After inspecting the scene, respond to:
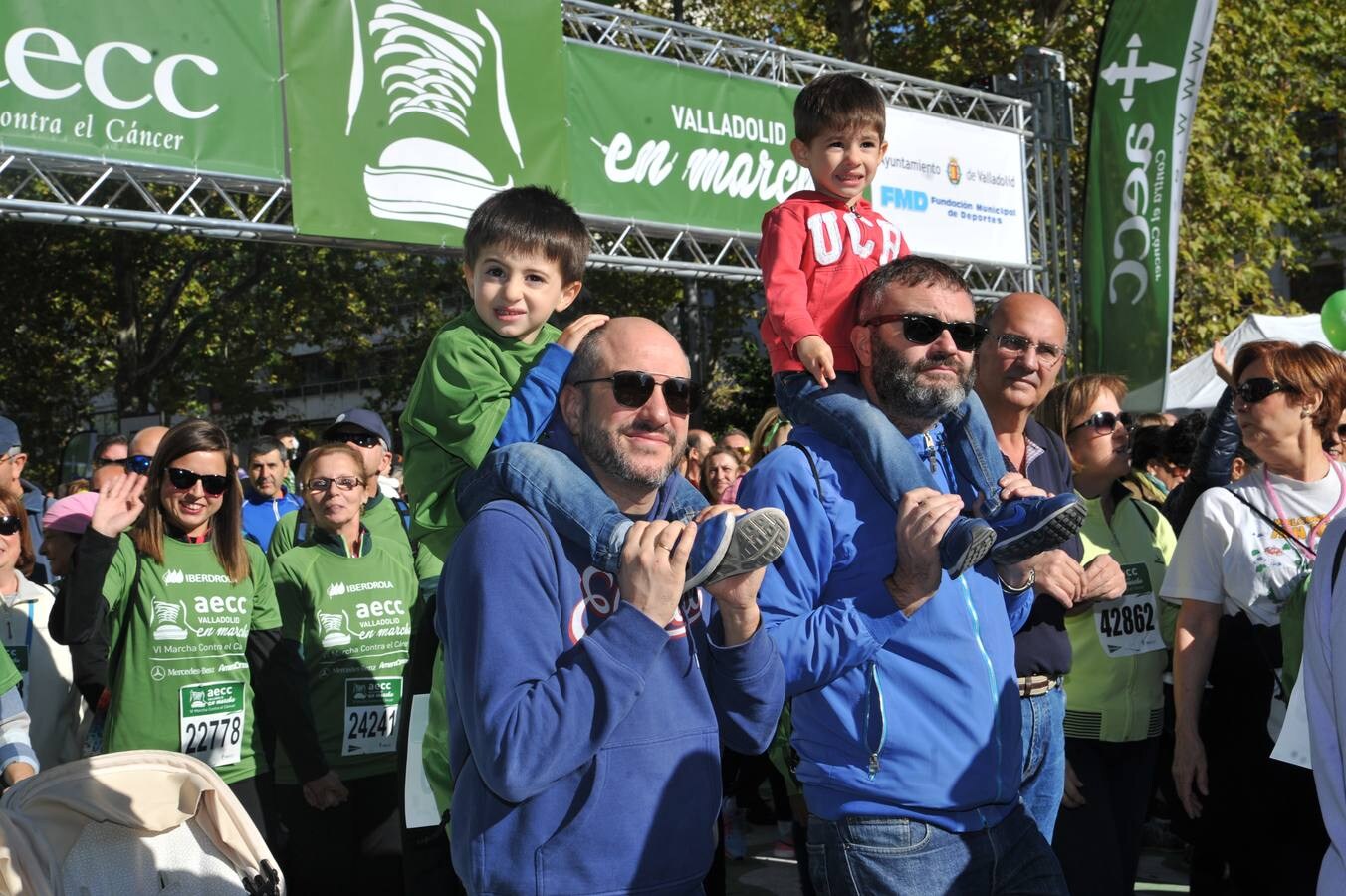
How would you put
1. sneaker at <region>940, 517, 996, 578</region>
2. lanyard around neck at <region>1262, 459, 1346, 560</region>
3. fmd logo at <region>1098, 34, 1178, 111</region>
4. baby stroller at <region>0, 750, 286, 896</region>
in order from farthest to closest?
fmd logo at <region>1098, 34, 1178, 111</region> → lanyard around neck at <region>1262, 459, 1346, 560</region> → baby stroller at <region>0, 750, 286, 896</region> → sneaker at <region>940, 517, 996, 578</region>

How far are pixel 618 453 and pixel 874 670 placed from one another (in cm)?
71

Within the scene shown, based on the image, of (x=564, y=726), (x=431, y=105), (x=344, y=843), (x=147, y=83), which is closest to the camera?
(x=564, y=726)

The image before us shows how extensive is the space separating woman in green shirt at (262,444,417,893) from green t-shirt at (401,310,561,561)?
226 centimetres

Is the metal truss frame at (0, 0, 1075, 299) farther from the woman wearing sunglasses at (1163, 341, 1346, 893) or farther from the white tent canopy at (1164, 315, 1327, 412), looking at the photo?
the woman wearing sunglasses at (1163, 341, 1346, 893)

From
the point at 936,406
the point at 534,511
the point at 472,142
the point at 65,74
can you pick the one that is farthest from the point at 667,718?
the point at 472,142

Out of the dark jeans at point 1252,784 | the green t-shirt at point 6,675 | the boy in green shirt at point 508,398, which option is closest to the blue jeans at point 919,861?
the boy in green shirt at point 508,398

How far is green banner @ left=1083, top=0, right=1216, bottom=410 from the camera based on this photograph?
1125 cm

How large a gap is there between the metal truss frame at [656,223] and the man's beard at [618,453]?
546 centimetres

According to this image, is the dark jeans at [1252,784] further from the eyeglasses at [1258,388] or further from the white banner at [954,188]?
the white banner at [954,188]

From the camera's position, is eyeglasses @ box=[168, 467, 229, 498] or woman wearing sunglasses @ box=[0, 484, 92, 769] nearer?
eyeglasses @ box=[168, 467, 229, 498]

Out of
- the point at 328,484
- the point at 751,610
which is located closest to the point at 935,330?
the point at 751,610

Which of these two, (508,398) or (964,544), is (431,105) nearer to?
(508,398)

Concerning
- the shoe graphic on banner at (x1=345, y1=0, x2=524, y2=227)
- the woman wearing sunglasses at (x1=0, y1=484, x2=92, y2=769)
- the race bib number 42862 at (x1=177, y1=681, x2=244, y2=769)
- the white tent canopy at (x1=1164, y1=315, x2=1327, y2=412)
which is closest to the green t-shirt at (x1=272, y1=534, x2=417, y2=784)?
the race bib number 42862 at (x1=177, y1=681, x2=244, y2=769)

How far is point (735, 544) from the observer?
211 centimetres
